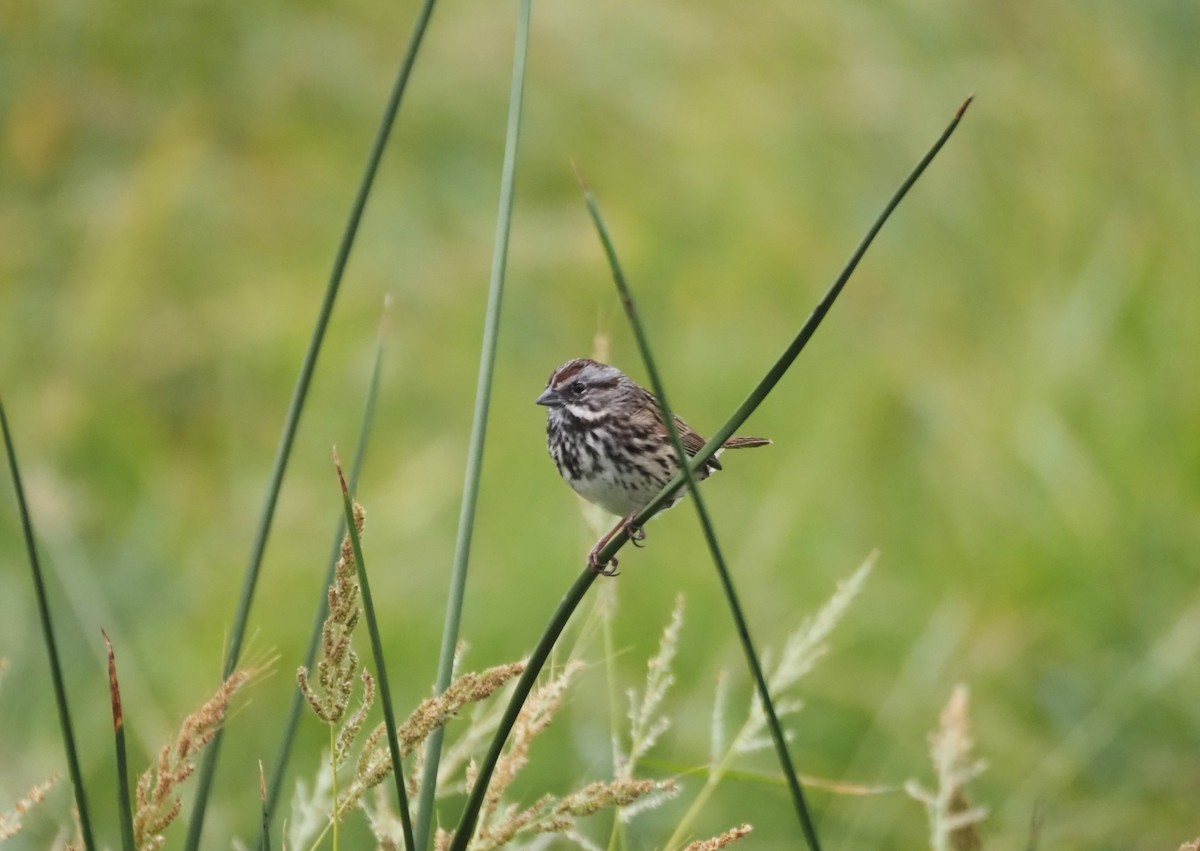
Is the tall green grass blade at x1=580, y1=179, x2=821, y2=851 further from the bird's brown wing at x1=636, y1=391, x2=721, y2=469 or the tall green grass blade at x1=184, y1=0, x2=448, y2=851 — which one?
the bird's brown wing at x1=636, y1=391, x2=721, y2=469

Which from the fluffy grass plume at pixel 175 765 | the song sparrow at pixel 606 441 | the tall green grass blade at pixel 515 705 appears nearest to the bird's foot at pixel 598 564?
the tall green grass blade at pixel 515 705

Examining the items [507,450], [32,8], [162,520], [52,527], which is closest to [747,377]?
[507,450]

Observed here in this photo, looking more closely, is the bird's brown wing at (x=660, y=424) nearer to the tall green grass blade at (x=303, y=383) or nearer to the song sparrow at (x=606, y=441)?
the song sparrow at (x=606, y=441)

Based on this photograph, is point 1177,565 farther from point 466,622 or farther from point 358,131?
point 358,131

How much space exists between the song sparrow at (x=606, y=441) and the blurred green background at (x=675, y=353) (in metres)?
0.40

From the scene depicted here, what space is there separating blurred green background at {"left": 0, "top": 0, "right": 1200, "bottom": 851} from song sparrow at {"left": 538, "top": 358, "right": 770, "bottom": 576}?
401 millimetres

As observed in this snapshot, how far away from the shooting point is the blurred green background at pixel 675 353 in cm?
293

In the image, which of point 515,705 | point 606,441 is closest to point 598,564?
point 515,705

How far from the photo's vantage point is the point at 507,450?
12.2 feet

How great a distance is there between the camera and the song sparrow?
2055 mm

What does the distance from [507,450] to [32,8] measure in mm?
2639

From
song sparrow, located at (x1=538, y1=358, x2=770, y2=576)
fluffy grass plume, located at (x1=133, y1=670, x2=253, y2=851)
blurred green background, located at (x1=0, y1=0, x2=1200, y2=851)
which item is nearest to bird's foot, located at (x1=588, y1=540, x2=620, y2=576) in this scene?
song sparrow, located at (x1=538, y1=358, x2=770, y2=576)

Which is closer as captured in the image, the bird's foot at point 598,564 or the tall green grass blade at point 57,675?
the tall green grass blade at point 57,675

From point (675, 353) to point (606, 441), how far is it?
208 cm
